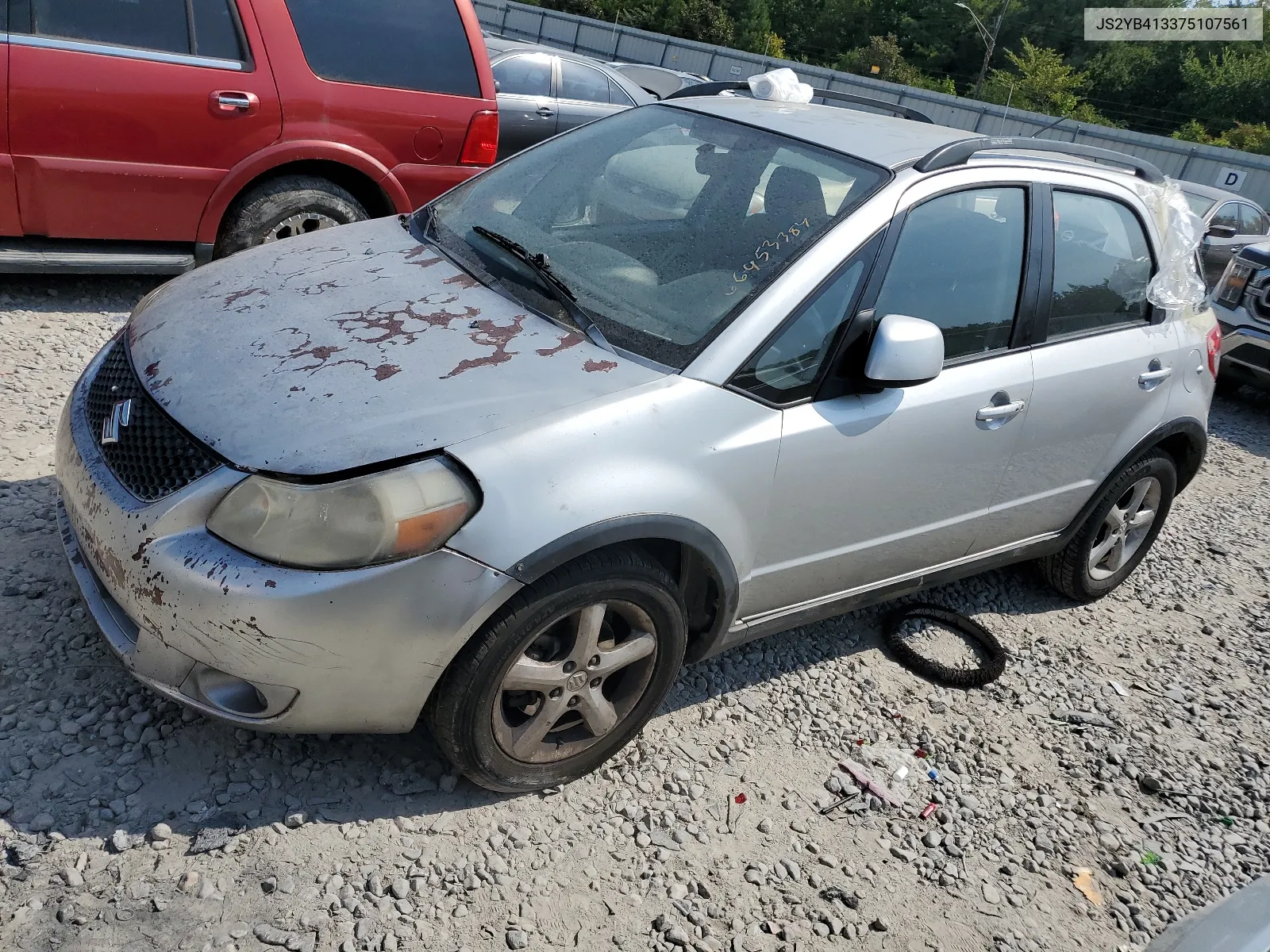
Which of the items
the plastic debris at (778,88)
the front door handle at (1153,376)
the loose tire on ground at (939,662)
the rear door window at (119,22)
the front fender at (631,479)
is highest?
the plastic debris at (778,88)

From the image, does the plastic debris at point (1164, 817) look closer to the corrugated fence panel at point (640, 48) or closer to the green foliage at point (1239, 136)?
the corrugated fence panel at point (640, 48)

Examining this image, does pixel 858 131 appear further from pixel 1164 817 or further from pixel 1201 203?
pixel 1201 203

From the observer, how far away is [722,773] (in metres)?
3.27

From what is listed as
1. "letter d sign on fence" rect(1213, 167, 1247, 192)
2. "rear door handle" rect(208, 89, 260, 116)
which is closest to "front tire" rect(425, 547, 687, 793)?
"rear door handle" rect(208, 89, 260, 116)

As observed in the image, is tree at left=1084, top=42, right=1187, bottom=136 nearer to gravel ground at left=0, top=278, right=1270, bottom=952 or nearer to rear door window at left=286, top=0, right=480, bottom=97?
rear door window at left=286, top=0, right=480, bottom=97

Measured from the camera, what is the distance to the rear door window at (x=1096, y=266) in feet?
12.6

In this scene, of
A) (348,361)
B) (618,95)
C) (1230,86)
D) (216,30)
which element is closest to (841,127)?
(348,361)

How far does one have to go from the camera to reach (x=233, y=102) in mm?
5379

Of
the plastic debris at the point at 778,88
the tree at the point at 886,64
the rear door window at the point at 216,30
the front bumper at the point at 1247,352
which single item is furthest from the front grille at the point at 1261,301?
the tree at the point at 886,64

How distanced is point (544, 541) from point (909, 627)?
7.43 ft

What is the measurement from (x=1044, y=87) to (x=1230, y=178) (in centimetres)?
2531

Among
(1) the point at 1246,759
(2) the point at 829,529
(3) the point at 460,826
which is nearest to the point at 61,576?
(3) the point at 460,826

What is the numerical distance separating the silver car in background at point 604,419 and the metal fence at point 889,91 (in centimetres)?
2385

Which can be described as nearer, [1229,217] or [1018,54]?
[1229,217]
